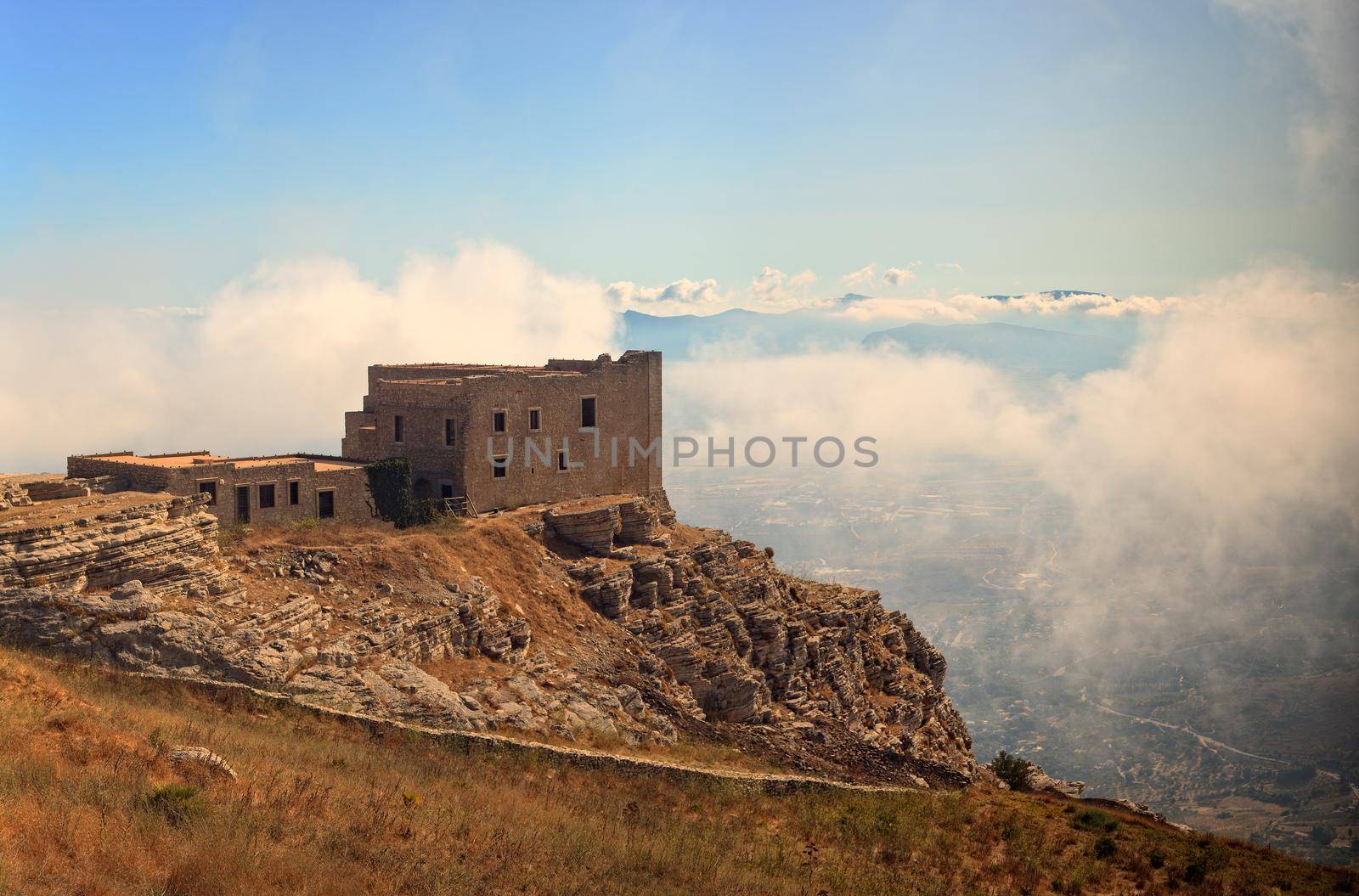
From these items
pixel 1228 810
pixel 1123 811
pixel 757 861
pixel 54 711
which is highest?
pixel 54 711

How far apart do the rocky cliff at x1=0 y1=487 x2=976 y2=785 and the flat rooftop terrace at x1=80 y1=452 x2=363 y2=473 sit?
4.27 metres

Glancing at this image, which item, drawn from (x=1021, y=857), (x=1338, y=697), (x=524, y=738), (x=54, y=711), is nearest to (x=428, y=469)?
(x=524, y=738)

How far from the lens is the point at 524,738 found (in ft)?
79.0

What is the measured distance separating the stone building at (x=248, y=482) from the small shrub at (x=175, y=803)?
57.0 ft

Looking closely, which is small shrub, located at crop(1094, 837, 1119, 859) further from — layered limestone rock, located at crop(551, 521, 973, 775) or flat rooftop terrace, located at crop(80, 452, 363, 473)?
flat rooftop terrace, located at crop(80, 452, 363, 473)

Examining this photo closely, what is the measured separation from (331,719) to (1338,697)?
187m

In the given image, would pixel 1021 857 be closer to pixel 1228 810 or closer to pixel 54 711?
pixel 54 711

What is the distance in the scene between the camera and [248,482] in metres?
32.0

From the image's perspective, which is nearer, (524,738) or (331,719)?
(331,719)

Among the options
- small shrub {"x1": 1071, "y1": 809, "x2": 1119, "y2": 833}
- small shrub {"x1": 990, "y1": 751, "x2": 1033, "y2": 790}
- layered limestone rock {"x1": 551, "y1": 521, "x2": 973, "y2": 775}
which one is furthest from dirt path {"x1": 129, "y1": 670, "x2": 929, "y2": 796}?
small shrub {"x1": 990, "y1": 751, "x2": 1033, "y2": 790}

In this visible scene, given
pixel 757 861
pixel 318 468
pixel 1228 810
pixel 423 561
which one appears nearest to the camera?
pixel 757 861

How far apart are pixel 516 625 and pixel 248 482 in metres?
9.97

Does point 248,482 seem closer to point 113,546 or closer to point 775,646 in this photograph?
point 113,546

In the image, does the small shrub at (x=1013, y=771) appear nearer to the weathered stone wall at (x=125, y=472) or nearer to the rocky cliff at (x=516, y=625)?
the rocky cliff at (x=516, y=625)
